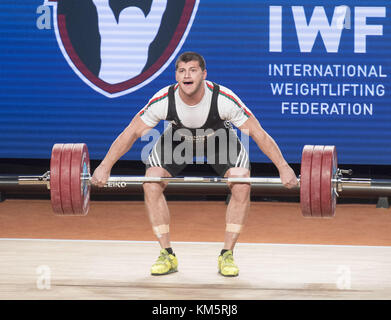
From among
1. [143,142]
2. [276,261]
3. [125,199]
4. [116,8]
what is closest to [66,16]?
[116,8]

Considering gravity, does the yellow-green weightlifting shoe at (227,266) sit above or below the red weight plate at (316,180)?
below

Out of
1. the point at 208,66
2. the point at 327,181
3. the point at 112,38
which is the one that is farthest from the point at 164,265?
the point at 112,38

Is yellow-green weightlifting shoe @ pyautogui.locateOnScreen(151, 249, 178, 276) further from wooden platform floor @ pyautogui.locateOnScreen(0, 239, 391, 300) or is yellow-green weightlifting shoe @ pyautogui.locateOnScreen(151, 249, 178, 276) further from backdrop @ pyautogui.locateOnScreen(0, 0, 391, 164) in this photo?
backdrop @ pyautogui.locateOnScreen(0, 0, 391, 164)

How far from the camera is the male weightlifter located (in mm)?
3592

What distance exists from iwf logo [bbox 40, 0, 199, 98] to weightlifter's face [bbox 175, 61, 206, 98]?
108 inches

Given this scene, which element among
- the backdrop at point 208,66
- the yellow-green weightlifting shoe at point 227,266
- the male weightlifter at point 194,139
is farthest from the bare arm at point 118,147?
the backdrop at point 208,66

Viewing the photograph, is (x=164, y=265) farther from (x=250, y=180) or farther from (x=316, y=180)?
(x=316, y=180)

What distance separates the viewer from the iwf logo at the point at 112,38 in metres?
6.29

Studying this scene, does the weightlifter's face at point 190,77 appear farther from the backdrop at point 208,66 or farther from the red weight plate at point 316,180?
the backdrop at point 208,66

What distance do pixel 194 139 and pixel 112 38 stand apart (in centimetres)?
287

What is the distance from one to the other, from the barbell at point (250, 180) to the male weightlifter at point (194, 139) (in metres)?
0.09

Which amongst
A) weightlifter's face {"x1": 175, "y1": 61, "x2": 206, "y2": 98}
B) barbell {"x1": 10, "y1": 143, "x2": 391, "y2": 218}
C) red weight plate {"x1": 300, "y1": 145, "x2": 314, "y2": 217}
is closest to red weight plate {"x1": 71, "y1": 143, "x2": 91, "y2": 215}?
barbell {"x1": 10, "y1": 143, "x2": 391, "y2": 218}

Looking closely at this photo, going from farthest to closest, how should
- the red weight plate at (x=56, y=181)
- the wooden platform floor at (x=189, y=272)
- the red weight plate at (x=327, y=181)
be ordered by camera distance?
the red weight plate at (x=56, y=181), the red weight plate at (x=327, y=181), the wooden platform floor at (x=189, y=272)

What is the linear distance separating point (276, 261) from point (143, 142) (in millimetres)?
2552
